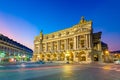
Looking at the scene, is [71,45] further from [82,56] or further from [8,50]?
[8,50]

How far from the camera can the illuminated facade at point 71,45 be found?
301ft

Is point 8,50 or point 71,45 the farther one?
point 8,50

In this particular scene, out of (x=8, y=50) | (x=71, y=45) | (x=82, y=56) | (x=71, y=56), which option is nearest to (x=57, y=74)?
(x=82, y=56)

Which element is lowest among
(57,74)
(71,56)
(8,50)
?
(57,74)

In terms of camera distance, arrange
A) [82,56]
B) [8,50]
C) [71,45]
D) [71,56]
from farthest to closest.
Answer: [8,50] < [71,45] < [71,56] < [82,56]

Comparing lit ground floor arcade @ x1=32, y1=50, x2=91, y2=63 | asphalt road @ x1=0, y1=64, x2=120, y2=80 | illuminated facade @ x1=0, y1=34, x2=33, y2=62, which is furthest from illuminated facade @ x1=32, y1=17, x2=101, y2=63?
asphalt road @ x1=0, y1=64, x2=120, y2=80

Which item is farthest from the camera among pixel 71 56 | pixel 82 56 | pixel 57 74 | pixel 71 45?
pixel 71 45

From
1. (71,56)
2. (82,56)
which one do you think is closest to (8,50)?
(71,56)

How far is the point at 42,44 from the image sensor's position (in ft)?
459

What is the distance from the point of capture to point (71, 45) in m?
108

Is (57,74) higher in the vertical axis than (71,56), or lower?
lower

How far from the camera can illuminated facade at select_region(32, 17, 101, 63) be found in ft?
301

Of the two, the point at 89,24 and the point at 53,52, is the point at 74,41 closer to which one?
the point at 89,24

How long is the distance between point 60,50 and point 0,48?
45091 millimetres
